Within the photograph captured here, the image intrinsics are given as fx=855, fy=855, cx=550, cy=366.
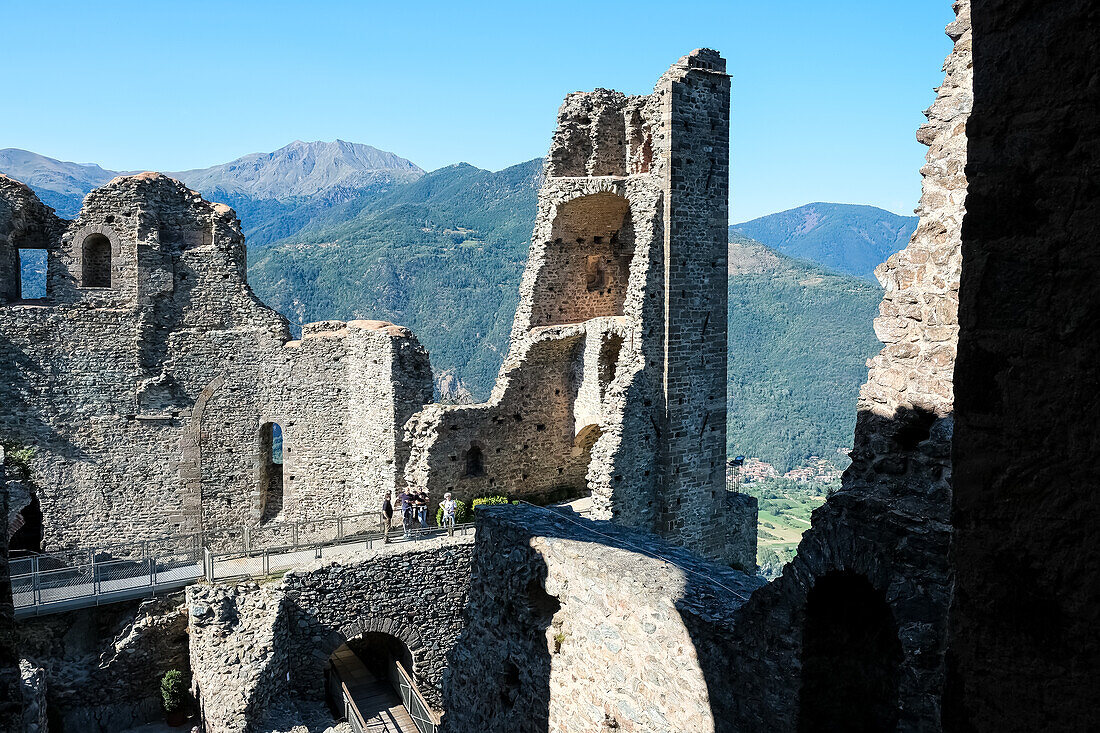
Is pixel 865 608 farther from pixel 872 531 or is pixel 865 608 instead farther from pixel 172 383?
pixel 172 383

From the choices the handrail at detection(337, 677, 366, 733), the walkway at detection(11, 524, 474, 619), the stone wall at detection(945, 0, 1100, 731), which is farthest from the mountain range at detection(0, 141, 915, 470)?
the stone wall at detection(945, 0, 1100, 731)

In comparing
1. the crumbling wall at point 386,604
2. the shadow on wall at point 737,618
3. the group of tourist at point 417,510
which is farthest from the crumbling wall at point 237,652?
the shadow on wall at point 737,618

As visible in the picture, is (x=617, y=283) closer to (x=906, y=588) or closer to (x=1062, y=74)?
(x=906, y=588)

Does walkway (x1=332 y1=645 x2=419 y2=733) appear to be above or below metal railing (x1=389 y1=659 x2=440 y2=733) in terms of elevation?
below

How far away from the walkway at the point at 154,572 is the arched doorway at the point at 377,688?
194 cm

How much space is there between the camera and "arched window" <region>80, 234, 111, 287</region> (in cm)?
1867

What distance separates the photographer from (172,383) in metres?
18.7

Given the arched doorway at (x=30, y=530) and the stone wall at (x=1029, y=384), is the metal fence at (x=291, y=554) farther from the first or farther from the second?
the stone wall at (x=1029, y=384)

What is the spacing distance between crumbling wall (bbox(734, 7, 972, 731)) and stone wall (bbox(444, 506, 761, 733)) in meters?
1.34

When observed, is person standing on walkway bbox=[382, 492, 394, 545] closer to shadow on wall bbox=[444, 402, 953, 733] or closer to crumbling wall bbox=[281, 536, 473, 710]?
crumbling wall bbox=[281, 536, 473, 710]

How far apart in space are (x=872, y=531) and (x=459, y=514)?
1299 cm

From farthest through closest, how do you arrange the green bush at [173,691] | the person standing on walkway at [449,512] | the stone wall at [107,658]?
the person standing on walkway at [449,512]
the green bush at [173,691]
the stone wall at [107,658]

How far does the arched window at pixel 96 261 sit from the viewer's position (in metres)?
18.7

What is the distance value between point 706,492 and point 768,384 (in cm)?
7721
